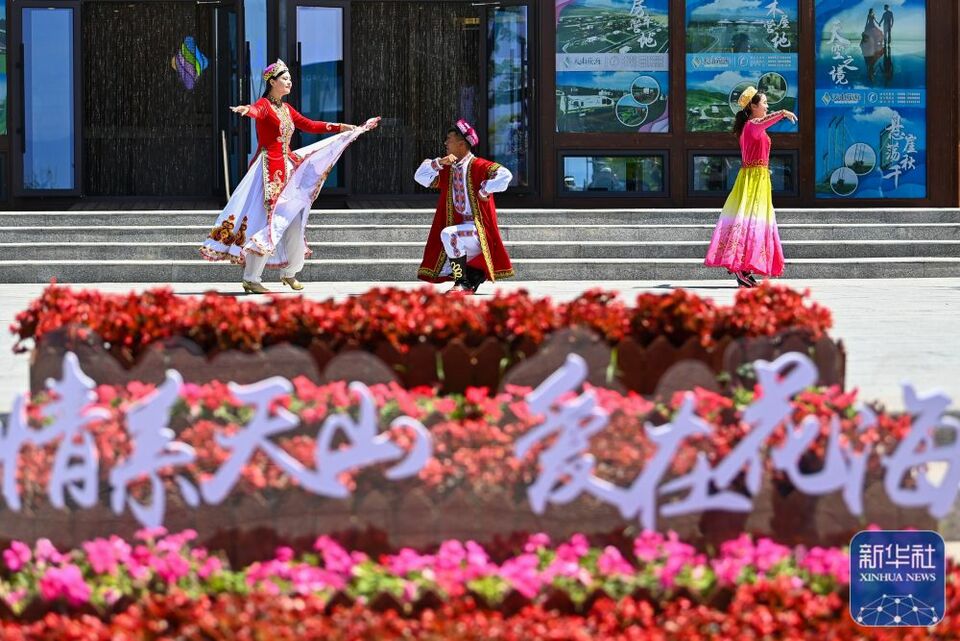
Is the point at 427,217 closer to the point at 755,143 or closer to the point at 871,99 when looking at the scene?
the point at 755,143

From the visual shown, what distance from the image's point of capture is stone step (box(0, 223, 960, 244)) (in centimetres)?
1656

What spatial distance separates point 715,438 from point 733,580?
336mm

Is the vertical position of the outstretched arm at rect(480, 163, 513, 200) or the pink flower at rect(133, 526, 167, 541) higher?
the outstretched arm at rect(480, 163, 513, 200)

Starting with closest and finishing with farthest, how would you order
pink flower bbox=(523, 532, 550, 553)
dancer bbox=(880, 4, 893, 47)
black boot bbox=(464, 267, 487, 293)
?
pink flower bbox=(523, 532, 550, 553)
black boot bbox=(464, 267, 487, 293)
dancer bbox=(880, 4, 893, 47)

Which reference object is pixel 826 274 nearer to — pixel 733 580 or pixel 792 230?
pixel 792 230

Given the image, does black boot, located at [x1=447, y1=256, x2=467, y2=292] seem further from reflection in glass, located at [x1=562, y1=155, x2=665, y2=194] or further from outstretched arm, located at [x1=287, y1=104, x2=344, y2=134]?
reflection in glass, located at [x1=562, y1=155, x2=665, y2=194]

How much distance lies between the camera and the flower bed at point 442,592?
3432 mm

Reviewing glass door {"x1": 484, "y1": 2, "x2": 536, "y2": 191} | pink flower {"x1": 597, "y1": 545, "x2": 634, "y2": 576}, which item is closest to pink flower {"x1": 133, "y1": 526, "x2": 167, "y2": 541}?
pink flower {"x1": 597, "y1": 545, "x2": 634, "y2": 576}

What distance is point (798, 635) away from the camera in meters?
3.56

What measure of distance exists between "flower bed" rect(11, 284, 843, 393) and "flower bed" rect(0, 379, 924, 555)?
61.4 inches

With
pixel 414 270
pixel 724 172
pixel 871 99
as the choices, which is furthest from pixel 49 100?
pixel 871 99

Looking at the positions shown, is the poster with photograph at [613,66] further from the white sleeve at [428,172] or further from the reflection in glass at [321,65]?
the white sleeve at [428,172]

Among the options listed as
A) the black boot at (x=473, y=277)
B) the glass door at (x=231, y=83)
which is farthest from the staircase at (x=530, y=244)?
the black boot at (x=473, y=277)

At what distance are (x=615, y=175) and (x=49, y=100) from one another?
21.7 ft
